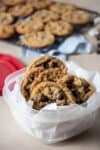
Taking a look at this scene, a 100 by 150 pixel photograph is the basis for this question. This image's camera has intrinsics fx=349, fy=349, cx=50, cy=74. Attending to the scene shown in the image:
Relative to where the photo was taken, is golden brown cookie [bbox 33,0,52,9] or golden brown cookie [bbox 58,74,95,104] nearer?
golden brown cookie [bbox 58,74,95,104]

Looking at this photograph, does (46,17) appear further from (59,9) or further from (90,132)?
(90,132)

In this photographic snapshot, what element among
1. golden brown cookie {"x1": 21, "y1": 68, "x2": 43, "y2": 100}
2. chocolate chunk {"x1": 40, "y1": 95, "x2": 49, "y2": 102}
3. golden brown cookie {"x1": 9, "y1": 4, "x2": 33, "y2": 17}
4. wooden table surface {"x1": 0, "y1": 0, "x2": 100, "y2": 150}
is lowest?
wooden table surface {"x1": 0, "y1": 0, "x2": 100, "y2": 150}

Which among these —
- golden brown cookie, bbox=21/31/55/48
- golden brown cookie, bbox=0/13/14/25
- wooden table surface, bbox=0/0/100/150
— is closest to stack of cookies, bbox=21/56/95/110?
wooden table surface, bbox=0/0/100/150

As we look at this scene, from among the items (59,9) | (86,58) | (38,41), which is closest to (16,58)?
(38,41)

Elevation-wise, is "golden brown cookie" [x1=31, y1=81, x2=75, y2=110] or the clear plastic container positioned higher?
"golden brown cookie" [x1=31, y1=81, x2=75, y2=110]

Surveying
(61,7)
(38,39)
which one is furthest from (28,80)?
(61,7)

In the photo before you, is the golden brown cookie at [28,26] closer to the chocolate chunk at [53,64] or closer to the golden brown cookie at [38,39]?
the golden brown cookie at [38,39]

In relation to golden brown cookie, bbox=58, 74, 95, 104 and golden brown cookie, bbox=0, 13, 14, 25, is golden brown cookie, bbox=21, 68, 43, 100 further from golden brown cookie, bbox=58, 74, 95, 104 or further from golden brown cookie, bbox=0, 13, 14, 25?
golden brown cookie, bbox=0, 13, 14, 25
